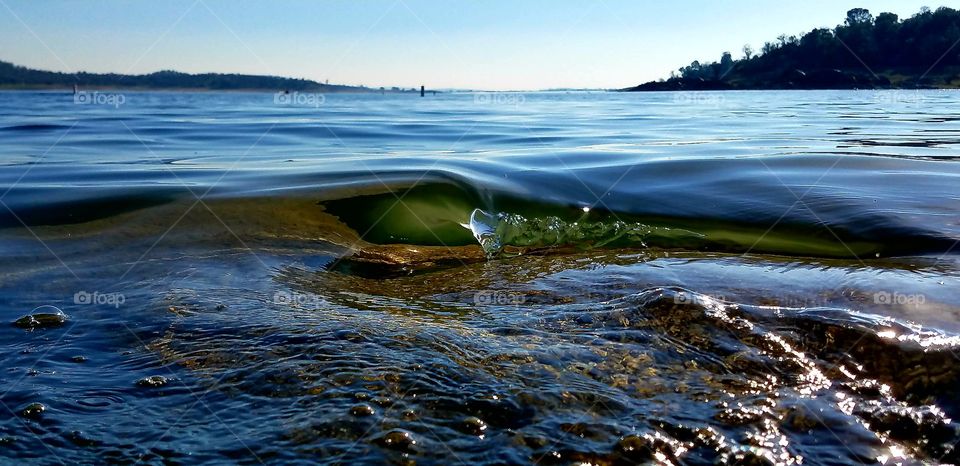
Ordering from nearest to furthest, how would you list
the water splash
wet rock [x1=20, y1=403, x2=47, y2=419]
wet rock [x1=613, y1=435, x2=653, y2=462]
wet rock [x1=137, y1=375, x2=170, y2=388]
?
1. wet rock [x1=613, y1=435, x2=653, y2=462]
2. wet rock [x1=20, y1=403, x2=47, y2=419]
3. wet rock [x1=137, y1=375, x2=170, y2=388]
4. the water splash

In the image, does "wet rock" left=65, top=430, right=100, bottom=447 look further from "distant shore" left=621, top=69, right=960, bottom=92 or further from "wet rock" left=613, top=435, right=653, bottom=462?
"distant shore" left=621, top=69, right=960, bottom=92

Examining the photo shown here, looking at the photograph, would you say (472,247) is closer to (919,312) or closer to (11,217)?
(919,312)

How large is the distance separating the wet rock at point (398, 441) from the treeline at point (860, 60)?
94.4 m

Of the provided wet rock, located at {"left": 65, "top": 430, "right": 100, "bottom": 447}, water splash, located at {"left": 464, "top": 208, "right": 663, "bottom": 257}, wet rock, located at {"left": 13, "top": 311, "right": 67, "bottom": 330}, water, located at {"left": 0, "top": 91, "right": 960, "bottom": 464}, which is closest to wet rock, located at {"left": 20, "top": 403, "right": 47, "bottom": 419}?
water, located at {"left": 0, "top": 91, "right": 960, "bottom": 464}

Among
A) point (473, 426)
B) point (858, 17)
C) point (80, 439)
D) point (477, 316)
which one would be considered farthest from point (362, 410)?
point (858, 17)

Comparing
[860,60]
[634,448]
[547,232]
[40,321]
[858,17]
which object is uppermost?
[858,17]

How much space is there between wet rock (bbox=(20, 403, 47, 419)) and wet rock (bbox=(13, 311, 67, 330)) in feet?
4.00

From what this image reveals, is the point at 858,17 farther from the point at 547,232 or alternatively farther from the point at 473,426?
the point at 473,426

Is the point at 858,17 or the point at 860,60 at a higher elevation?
the point at 858,17

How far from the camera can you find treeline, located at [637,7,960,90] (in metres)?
89.7

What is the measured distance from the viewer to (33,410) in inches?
111

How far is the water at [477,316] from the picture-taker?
8.74ft

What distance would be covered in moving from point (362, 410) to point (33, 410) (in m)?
1.32

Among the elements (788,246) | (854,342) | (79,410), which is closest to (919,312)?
(854,342)
